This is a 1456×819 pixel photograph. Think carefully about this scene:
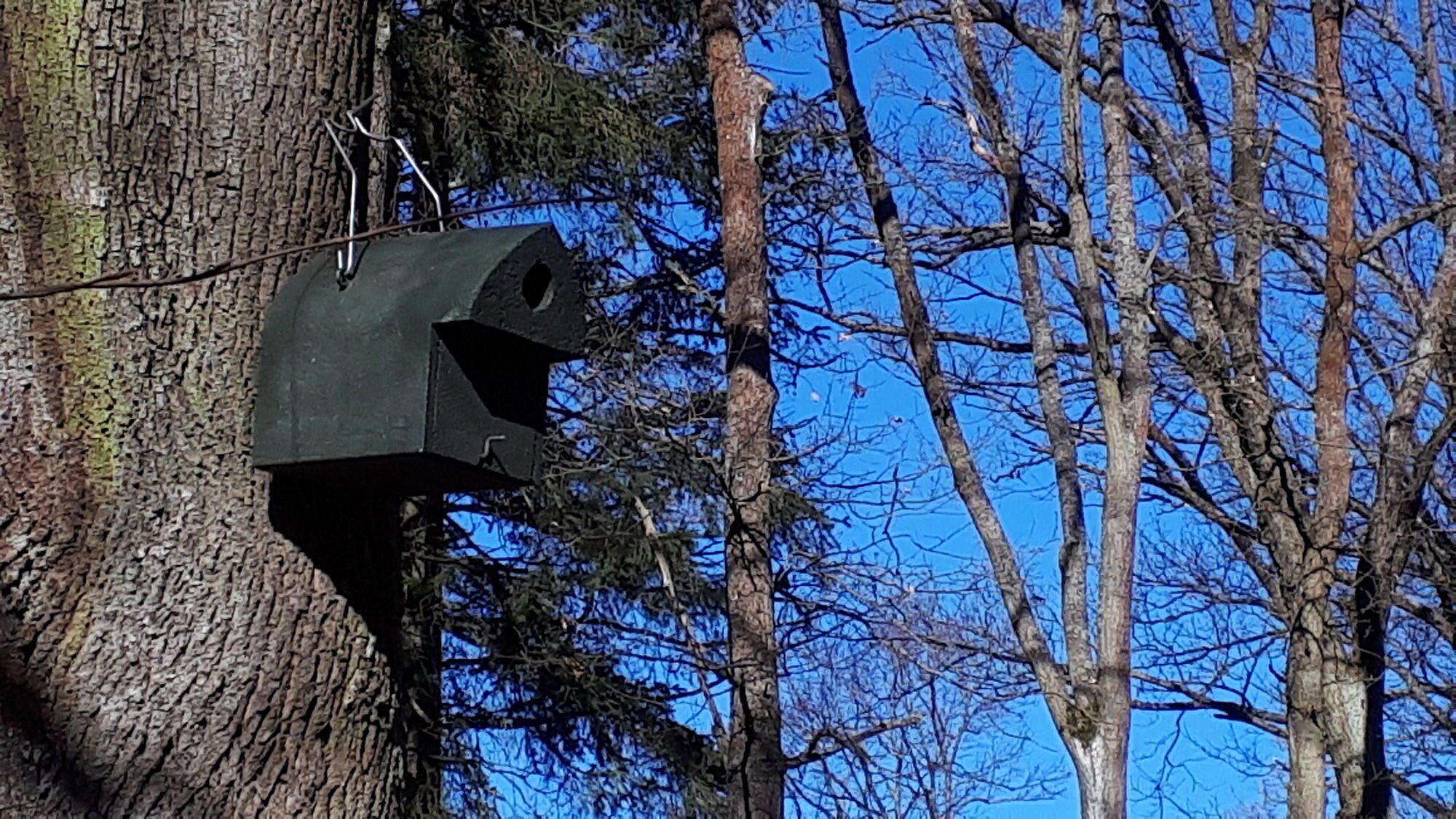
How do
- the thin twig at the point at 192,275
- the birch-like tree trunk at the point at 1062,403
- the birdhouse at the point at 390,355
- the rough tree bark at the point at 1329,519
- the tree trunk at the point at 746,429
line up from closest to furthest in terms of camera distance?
the thin twig at the point at 192,275
the birdhouse at the point at 390,355
the tree trunk at the point at 746,429
the birch-like tree trunk at the point at 1062,403
the rough tree bark at the point at 1329,519

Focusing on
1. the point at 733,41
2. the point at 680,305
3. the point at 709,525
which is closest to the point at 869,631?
the point at 709,525

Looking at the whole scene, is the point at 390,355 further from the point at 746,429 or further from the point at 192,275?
the point at 746,429

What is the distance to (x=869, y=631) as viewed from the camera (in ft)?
26.0

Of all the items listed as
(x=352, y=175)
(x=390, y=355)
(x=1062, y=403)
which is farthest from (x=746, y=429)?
(x=390, y=355)

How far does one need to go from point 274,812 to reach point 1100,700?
6781mm

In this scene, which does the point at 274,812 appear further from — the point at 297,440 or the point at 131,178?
the point at 131,178

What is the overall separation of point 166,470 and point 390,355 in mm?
317

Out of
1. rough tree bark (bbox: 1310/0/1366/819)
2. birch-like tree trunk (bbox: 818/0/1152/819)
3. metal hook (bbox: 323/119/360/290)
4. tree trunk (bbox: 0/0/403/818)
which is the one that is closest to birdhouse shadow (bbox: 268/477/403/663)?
tree trunk (bbox: 0/0/403/818)

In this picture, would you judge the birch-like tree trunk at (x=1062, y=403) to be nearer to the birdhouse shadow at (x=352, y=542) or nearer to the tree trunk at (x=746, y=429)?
the tree trunk at (x=746, y=429)

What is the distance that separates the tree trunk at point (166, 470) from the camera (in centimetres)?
195

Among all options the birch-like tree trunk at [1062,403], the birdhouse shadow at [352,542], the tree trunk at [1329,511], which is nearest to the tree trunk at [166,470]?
the birdhouse shadow at [352,542]

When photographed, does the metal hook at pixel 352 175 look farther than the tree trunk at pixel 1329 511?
No

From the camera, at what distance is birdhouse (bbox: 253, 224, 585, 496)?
6.91 feet

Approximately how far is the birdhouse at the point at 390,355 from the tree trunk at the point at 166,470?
49 millimetres
